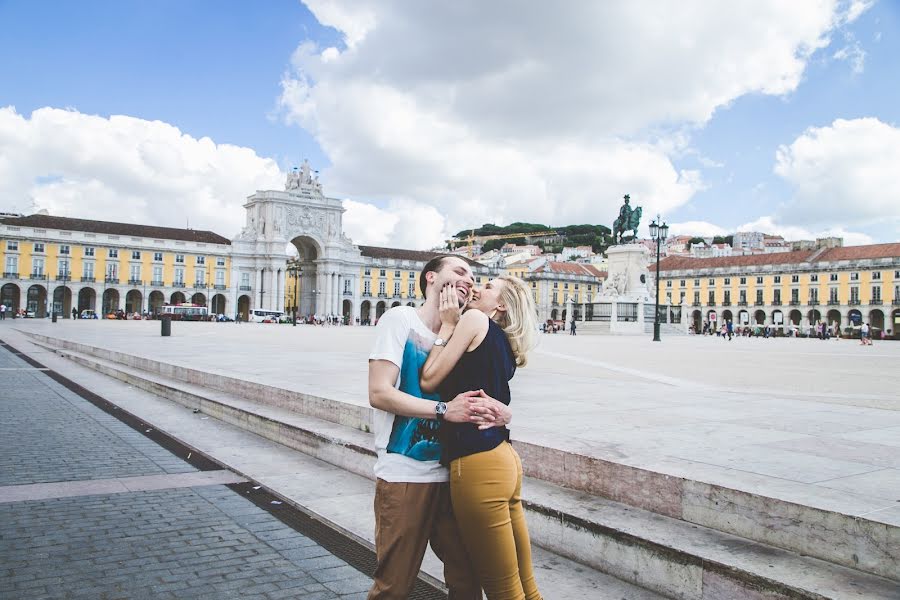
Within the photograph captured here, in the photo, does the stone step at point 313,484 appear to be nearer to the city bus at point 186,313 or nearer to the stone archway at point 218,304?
the city bus at point 186,313

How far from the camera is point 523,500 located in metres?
3.59

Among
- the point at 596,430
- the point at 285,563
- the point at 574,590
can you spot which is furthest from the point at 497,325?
the point at 596,430

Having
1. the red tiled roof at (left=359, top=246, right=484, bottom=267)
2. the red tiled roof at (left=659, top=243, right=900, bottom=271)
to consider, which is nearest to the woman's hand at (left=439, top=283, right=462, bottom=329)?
the red tiled roof at (left=659, top=243, right=900, bottom=271)

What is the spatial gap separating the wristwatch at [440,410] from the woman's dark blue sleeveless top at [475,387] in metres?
0.03

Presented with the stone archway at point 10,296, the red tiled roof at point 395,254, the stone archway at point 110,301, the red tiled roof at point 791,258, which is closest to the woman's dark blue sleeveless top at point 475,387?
the red tiled roof at point 791,258

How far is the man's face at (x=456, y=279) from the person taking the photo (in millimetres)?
2248

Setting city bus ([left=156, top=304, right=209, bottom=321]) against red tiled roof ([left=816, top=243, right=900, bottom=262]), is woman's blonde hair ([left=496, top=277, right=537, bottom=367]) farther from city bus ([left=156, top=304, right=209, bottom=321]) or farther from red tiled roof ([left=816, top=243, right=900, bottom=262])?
red tiled roof ([left=816, top=243, right=900, bottom=262])

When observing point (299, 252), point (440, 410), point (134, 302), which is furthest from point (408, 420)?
point (299, 252)

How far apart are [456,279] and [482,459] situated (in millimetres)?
595

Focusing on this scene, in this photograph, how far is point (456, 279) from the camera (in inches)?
88.6

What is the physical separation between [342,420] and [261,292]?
75244mm

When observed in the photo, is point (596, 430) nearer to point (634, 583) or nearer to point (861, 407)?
point (634, 583)

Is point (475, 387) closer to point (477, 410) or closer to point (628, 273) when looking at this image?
point (477, 410)

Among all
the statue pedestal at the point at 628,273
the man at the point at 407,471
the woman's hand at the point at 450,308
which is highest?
the statue pedestal at the point at 628,273
